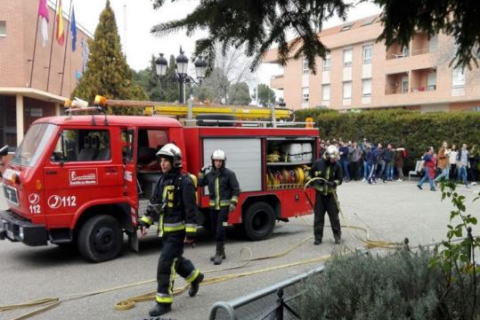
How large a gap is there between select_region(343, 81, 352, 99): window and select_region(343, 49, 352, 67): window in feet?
5.23

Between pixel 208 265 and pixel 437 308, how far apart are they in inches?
181

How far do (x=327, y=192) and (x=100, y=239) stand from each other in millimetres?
4051

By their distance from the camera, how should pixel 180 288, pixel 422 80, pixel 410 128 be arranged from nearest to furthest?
pixel 180 288, pixel 410 128, pixel 422 80

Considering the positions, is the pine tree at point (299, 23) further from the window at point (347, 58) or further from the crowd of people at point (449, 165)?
the window at point (347, 58)

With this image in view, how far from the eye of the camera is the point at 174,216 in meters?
5.53

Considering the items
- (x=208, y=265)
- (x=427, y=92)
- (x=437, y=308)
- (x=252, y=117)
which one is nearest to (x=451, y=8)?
(x=437, y=308)

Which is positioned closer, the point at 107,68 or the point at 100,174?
the point at 100,174

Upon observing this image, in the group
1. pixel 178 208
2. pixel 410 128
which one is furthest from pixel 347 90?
pixel 178 208

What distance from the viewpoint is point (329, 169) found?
29.5ft

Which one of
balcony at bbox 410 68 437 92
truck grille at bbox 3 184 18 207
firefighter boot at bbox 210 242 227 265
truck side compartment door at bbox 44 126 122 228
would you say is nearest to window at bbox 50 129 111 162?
truck side compartment door at bbox 44 126 122 228

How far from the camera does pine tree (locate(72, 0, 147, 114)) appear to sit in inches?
766

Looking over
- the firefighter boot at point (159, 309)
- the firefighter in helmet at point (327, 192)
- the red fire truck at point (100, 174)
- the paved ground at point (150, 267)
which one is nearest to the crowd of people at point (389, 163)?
the paved ground at point (150, 267)

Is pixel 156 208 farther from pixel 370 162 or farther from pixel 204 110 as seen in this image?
pixel 370 162

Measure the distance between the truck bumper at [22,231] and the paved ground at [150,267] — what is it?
1.50 feet
